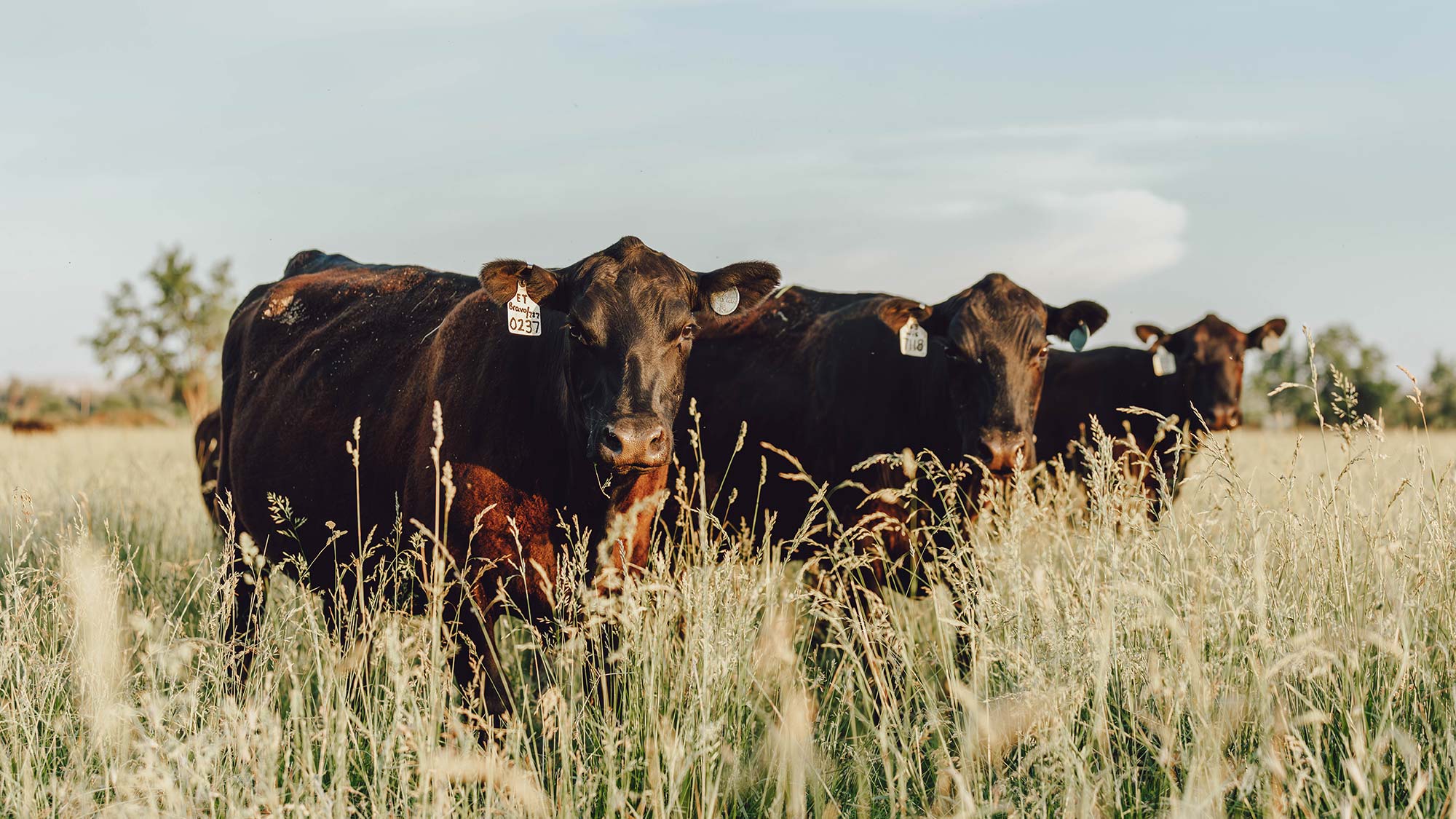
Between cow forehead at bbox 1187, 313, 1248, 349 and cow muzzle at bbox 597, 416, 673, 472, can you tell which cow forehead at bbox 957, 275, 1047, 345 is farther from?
cow forehead at bbox 1187, 313, 1248, 349

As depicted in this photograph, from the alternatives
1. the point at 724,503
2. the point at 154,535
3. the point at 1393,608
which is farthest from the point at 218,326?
the point at 1393,608

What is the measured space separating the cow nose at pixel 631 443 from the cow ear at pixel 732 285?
38.7 inches

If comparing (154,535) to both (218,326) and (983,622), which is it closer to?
(983,622)

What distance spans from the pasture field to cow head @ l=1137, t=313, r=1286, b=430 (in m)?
5.56

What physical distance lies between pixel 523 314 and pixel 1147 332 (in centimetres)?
839

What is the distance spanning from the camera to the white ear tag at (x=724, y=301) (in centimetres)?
482

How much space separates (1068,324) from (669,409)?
11.6 ft

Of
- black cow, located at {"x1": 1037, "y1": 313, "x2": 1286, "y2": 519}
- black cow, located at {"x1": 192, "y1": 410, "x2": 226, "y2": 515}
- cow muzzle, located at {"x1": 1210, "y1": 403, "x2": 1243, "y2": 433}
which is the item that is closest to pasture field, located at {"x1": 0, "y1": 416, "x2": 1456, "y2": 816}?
black cow, located at {"x1": 192, "y1": 410, "x2": 226, "y2": 515}

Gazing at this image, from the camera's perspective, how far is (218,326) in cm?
5025

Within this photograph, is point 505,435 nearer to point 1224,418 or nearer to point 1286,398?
point 1224,418

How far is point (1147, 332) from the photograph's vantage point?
11.0 meters

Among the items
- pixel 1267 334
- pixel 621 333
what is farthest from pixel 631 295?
pixel 1267 334

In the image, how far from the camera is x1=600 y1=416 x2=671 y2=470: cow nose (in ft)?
12.9

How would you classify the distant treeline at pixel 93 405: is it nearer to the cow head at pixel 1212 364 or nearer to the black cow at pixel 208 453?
the black cow at pixel 208 453
